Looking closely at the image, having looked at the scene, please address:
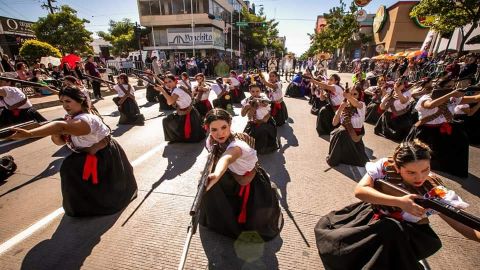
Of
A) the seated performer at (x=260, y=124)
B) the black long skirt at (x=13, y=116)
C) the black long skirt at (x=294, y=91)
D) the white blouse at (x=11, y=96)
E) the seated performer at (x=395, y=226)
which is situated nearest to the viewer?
the seated performer at (x=395, y=226)

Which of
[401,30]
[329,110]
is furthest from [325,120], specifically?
[401,30]

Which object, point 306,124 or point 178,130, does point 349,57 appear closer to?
point 306,124

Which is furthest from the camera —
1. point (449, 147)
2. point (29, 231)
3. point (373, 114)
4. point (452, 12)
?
point (452, 12)

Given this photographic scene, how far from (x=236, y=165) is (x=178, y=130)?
400 cm

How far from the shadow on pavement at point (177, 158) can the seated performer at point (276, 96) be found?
2.57 meters

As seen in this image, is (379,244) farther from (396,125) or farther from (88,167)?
(396,125)

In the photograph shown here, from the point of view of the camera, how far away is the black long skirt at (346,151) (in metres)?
4.94

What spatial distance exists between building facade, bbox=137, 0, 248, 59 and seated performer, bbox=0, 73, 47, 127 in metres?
31.1

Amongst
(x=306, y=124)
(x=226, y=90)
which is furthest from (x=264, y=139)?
(x=226, y=90)

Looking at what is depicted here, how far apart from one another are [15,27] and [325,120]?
42.3 metres

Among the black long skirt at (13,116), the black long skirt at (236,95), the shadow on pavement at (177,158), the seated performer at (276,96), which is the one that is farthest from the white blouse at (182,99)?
the black long skirt at (236,95)

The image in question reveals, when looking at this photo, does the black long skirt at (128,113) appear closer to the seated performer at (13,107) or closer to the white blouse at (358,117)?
the seated performer at (13,107)

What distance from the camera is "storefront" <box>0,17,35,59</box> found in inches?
1168

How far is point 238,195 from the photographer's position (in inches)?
112
